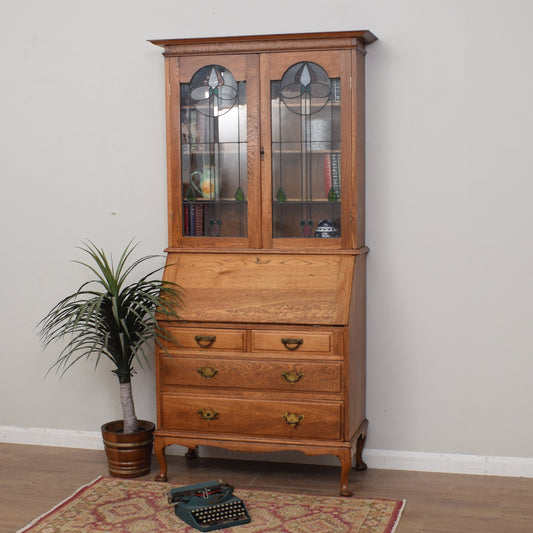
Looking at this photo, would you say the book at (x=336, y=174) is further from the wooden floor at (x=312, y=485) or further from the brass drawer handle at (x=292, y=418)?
the wooden floor at (x=312, y=485)

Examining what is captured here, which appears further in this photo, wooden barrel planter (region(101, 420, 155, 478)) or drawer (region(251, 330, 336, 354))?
wooden barrel planter (region(101, 420, 155, 478))

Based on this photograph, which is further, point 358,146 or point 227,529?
point 358,146

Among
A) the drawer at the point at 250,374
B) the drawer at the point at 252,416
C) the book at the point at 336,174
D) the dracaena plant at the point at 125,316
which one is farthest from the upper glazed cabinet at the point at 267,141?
the drawer at the point at 252,416

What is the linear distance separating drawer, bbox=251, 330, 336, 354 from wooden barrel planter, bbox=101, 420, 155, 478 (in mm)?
756

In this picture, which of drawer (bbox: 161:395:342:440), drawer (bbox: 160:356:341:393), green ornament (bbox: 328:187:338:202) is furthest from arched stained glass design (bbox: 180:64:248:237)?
drawer (bbox: 161:395:342:440)

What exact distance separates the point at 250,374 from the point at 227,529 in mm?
689

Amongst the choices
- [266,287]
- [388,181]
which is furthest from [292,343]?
[388,181]

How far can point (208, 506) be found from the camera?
3.24 m

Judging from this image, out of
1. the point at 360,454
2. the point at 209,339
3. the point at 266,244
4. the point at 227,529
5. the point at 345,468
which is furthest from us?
the point at 360,454

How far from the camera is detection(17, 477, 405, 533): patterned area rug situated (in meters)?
3.18

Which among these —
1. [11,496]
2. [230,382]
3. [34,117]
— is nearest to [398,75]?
[230,382]

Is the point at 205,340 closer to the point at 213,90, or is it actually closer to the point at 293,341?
Answer: the point at 293,341

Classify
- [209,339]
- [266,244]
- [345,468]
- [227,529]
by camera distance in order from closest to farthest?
[227,529] → [345,468] → [209,339] → [266,244]

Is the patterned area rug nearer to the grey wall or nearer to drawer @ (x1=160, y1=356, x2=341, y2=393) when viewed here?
drawer @ (x1=160, y1=356, x2=341, y2=393)
